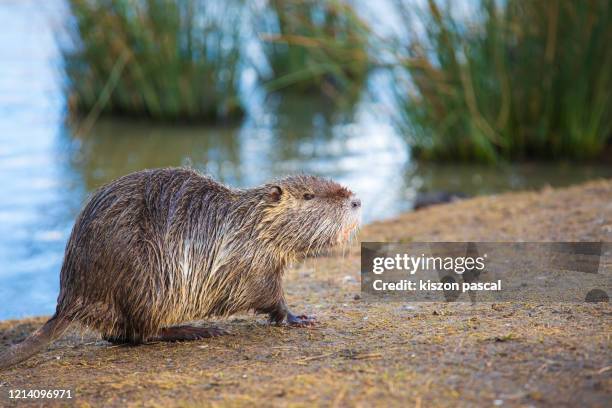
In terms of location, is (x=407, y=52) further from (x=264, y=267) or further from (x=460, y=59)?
(x=264, y=267)

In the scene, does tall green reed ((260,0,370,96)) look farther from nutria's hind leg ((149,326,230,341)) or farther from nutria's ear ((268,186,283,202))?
nutria's hind leg ((149,326,230,341))

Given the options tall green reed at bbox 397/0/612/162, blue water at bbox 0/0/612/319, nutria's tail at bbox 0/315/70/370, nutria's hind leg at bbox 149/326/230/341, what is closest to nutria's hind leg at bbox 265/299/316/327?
nutria's hind leg at bbox 149/326/230/341

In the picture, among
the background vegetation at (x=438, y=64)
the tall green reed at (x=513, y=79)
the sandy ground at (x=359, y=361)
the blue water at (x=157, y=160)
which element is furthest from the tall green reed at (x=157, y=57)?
the sandy ground at (x=359, y=361)

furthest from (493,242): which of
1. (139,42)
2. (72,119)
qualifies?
(72,119)

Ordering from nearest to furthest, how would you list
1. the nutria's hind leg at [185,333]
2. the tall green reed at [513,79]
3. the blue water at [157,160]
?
the nutria's hind leg at [185,333], the blue water at [157,160], the tall green reed at [513,79]

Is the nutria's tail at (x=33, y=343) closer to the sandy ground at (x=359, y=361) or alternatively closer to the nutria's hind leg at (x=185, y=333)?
the sandy ground at (x=359, y=361)

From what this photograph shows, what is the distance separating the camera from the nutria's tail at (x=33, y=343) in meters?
3.32

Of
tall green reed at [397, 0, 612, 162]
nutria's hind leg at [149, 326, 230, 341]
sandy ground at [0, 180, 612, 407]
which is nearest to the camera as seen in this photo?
sandy ground at [0, 180, 612, 407]

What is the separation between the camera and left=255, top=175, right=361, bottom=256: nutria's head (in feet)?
12.0

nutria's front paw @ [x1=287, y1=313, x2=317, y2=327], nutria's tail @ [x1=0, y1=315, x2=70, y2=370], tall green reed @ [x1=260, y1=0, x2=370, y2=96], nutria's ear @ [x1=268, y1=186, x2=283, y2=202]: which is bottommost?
nutria's tail @ [x1=0, y1=315, x2=70, y2=370]

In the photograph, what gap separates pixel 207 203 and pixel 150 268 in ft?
1.30

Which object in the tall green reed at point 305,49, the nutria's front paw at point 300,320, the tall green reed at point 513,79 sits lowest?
the nutria's front paw at point 300,320

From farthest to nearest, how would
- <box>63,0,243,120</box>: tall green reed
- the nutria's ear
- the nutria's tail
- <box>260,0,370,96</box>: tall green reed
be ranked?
<box>63,0,243,120</box>: tall green reed → <box>260,0,370,96</box>: tall green reed → the nutria's ear → the nutria's tail

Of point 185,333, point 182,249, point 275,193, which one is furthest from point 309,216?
point 185,333
